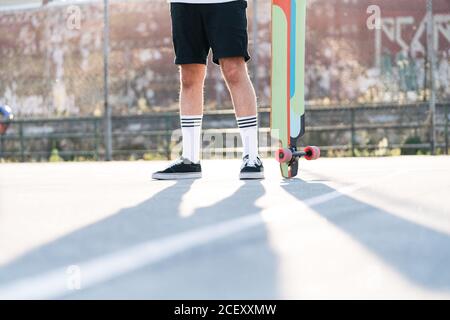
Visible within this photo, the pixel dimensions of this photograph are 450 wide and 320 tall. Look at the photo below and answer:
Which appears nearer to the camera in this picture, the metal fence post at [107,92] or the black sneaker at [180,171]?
the black sneaker at [180,171]

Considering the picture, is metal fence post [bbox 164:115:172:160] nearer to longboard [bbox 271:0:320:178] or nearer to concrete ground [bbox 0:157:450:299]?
longboard [bbox 271:0:320:178]

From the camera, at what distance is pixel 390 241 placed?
4.54 feet

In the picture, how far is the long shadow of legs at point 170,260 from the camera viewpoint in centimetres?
98

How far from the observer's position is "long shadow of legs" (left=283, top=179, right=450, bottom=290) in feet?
3.63

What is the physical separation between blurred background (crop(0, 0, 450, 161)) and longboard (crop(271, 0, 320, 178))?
456cm

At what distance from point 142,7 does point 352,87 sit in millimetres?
3696

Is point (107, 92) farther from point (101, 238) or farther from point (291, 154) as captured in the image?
point (101, 238)

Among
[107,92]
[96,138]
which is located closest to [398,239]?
[107,92]

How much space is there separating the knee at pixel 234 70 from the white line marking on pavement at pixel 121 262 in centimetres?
150

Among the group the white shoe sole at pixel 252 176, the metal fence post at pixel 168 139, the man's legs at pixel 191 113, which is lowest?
the metal fence post at pixel 168 139

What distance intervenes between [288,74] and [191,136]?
51 cm

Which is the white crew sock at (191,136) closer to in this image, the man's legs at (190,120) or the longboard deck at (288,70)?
the man's legs at (190,120)

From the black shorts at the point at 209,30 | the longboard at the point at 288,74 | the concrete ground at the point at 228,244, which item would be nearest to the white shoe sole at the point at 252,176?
the longboard at the point at 288,74

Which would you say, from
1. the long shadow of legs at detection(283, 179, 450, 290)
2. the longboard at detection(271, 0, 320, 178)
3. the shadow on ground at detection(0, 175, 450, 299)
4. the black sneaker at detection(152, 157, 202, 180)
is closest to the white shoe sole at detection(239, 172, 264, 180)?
the longboard at detection(271, 0, 320, 178)
